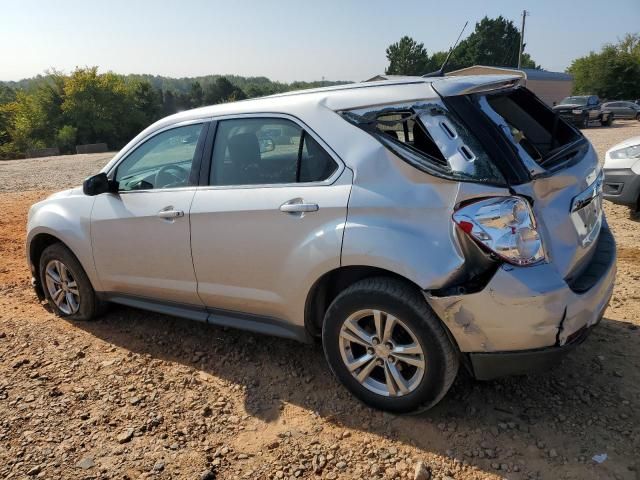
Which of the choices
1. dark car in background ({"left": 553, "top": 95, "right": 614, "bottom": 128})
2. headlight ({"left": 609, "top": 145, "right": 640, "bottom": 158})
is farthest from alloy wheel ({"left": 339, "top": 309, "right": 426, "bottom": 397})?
dark car in background ({"left": 553, "top": 95, "right": 614, "bottom": 128})

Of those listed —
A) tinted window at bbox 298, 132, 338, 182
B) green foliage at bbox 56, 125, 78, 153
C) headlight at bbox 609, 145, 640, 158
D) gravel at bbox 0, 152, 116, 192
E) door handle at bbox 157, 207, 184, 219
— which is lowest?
green foliage at bbox 56, 125, 78, 153

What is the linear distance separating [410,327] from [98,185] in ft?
8.44

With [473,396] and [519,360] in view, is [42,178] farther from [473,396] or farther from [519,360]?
[519,360]

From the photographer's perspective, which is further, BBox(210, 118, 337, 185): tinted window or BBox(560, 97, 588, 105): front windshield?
BBox(560, 97, 588, 105): front windshield

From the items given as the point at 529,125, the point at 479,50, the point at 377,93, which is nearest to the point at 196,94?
the point at 479,50

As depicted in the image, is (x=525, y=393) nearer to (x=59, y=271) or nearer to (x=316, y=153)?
(x=316, y=153)

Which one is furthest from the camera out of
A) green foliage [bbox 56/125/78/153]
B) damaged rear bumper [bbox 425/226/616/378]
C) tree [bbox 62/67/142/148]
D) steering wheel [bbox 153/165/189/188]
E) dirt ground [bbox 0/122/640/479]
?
tree [bbox 62/67/142/148]

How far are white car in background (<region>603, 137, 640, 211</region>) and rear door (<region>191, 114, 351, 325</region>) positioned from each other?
4.98m

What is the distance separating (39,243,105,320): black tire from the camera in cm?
412

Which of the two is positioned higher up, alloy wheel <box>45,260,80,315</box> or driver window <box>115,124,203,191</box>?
driver window <box>115,124,203,191</box>

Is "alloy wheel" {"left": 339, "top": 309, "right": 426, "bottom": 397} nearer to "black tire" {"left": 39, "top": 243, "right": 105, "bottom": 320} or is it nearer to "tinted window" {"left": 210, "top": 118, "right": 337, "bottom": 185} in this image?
"tinted window" {"left": 210, "top": 118, "right": 337, "bottom": 185}

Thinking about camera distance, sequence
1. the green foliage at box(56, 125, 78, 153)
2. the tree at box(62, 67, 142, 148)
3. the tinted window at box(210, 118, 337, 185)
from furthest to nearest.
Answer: the tree at box(62, 67, 142, 148)
the green foliage at box(56, 125, 78, 153)
the tinted window at box(210, 118, 337, 185)

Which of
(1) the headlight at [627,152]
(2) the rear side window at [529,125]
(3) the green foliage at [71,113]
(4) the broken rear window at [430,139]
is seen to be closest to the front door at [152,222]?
(4) the broken rear window at [430,139]

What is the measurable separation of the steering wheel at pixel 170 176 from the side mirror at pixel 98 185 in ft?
1.30
